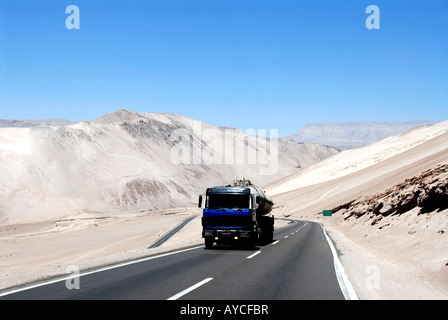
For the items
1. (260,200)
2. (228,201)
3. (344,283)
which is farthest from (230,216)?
(344,283)

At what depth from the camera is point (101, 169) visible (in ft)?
385

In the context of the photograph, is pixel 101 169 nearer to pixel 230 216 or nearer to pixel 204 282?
pixel 230 216

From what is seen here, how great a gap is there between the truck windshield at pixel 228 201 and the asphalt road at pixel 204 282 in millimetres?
5385

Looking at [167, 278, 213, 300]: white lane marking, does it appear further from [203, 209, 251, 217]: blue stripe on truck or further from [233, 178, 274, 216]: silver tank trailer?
[233, 178, 274, 216]: silver tank trailer

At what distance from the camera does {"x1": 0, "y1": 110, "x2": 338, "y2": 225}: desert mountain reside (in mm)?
94250

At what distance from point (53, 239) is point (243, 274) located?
48.9m

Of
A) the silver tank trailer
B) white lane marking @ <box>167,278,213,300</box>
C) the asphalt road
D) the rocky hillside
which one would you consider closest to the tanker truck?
the silver tank trailer

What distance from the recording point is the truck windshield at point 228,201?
22.9m

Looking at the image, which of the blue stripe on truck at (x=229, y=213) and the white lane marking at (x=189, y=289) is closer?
the white lane marking at (x=189, y=289)

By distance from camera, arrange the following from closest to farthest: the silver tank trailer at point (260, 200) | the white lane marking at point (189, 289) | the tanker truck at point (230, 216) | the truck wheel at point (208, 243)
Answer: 1. the white lane marking at point (189, 289)
2. the tanker truck at point (230, 216)
3. the truck wheel at point (208, 243)
4. the silver tank trailer at point (260, 200)

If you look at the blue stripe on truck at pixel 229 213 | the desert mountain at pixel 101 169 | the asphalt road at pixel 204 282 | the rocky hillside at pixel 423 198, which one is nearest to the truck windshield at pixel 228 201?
the blue stripe on truck at pixel 229 213

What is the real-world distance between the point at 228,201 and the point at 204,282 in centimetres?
1091

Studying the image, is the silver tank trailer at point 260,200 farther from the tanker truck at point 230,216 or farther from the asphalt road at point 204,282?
the asphalt road at point 204,282
